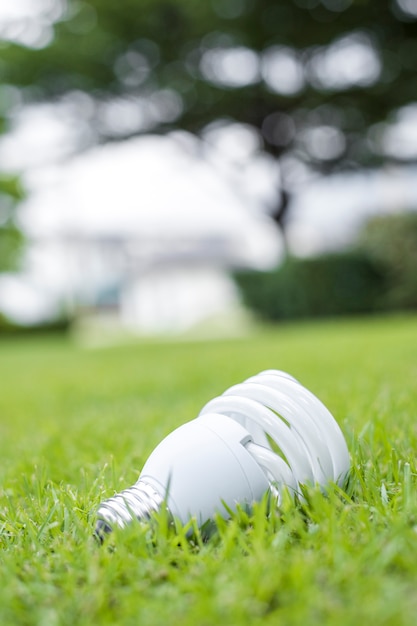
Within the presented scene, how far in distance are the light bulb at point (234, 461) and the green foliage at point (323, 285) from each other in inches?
400

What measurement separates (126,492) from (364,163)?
14329 millimetres

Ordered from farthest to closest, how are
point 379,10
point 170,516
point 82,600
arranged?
point 379,10 → point 170,516 → point 82,600

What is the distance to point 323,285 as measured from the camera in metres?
11.4

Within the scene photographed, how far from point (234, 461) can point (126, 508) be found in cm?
18

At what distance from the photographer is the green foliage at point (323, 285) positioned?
1116 cm

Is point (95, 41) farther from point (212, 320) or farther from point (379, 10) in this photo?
point (212, 320)

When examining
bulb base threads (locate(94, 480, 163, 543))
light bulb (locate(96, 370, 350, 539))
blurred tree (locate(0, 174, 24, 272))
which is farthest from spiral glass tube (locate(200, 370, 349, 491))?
blurred tree (locate(0, 174, 24, 272))

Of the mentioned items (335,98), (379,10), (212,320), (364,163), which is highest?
(379,10)

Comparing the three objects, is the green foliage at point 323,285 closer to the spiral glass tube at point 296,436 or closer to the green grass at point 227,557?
the green grass at point 227,557

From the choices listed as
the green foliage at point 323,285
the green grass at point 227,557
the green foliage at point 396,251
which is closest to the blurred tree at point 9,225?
the green foliage at point 323,285

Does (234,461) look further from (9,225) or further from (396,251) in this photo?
(9,225)

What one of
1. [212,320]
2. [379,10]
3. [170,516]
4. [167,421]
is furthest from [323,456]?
[212,320]

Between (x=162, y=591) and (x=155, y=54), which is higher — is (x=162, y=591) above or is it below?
below

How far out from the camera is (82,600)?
0.87 meters
